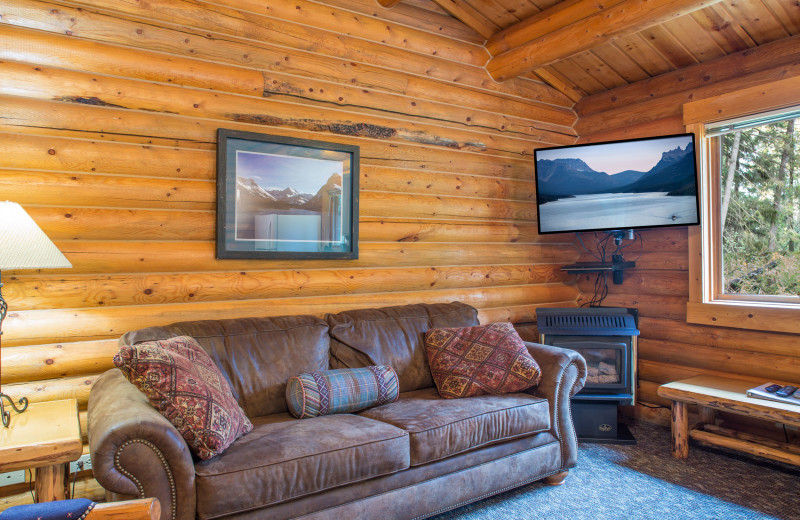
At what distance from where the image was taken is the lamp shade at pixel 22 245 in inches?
74.3

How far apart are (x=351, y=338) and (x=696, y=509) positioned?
5.96ft

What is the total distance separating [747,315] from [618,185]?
43.9 inches

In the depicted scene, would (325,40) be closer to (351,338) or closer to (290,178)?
(290,178)

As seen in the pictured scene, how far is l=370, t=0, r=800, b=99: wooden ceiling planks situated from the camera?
3105 millimetres

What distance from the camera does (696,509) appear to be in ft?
8.05

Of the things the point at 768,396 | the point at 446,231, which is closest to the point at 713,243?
the point at 768,396

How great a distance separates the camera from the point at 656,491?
2643 mm

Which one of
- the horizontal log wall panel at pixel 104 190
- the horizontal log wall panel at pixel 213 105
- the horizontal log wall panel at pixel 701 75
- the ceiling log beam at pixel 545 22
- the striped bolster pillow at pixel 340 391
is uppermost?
the ceiling log beam at pixel 545 22

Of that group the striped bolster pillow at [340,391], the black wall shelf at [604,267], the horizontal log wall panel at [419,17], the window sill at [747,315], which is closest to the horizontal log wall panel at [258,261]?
the black wall shelf at [604,267]

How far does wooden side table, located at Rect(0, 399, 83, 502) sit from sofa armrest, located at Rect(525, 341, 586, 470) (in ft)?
6.84

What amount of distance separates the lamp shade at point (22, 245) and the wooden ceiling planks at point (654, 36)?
2.66 metres

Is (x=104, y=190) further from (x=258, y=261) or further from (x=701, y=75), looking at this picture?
(x=701, y=75)

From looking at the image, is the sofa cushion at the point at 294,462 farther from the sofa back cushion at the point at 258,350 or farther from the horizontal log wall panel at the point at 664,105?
the horizontal log wall panel at the point at 664,105

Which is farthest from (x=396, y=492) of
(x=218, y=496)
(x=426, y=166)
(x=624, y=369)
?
(x=426, y=166)
